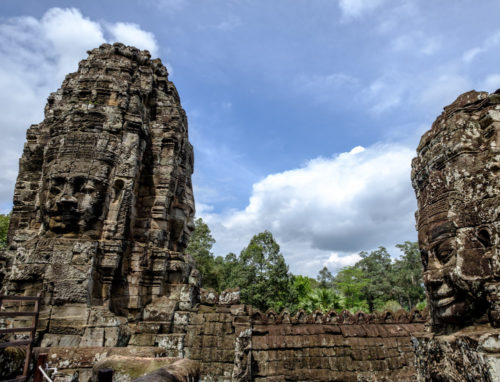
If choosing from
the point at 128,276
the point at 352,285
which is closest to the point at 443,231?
the point at 128,276

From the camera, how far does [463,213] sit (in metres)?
2.42

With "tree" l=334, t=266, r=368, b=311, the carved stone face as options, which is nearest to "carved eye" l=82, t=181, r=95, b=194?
the carved stone face

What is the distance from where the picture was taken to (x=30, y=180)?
9.72 metres

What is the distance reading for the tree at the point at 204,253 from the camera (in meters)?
28.4

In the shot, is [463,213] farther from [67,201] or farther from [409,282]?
[409,282]

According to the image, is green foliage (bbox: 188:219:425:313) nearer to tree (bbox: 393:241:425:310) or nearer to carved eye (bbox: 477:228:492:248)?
tree (bbox: 393:241:425:310)

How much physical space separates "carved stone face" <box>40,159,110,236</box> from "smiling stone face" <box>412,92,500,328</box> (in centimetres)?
701

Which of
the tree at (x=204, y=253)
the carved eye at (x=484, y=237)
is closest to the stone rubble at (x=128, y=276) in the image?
the carved eye at (x=484, y=237)

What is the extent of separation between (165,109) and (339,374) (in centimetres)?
918

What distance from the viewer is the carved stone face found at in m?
7.33

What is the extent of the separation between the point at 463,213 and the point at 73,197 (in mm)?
7513

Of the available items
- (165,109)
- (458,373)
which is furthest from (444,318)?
(165,109)

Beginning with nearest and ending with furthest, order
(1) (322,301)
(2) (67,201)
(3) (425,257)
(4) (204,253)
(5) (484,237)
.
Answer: (5) (484,237)
(3) (425,257)
(2) (67,201)
(1) (322,301)
(4) (204,253)

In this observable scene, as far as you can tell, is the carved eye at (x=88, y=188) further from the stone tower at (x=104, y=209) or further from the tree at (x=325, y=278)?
the tree at (x=325, y=278)
